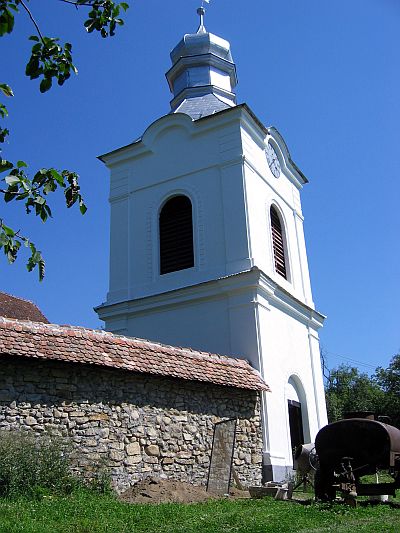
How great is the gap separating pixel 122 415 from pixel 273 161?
11471mm

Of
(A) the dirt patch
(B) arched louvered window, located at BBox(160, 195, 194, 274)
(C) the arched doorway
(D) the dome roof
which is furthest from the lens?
(D) the dome roof

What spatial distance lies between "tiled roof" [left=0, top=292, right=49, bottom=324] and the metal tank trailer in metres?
12.9

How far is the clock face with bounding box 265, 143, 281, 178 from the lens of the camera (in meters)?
18.7

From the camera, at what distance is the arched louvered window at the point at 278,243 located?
57.7 feet

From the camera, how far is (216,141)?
1748cm

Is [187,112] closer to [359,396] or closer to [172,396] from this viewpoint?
[172,396]

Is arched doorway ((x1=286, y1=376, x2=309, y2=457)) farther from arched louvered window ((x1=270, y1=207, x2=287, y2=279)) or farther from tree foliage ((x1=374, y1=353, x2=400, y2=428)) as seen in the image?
tree foliage ((x1=374, y1=353, x2=400, y2=428))

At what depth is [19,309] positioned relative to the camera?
20.6 m

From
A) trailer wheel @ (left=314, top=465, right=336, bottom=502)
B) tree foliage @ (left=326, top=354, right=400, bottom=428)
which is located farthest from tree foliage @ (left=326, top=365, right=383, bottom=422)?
trailer wheel @ (left=314, top=465, right=336, bottom=502)

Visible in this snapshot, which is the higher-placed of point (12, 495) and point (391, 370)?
point (391, 370)

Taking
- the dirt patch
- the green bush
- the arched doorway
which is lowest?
the dirt patch

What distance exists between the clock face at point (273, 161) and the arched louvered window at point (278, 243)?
1.46m

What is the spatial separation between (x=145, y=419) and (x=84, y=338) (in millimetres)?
1928

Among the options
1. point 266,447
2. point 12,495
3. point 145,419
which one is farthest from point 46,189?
point 266,447
